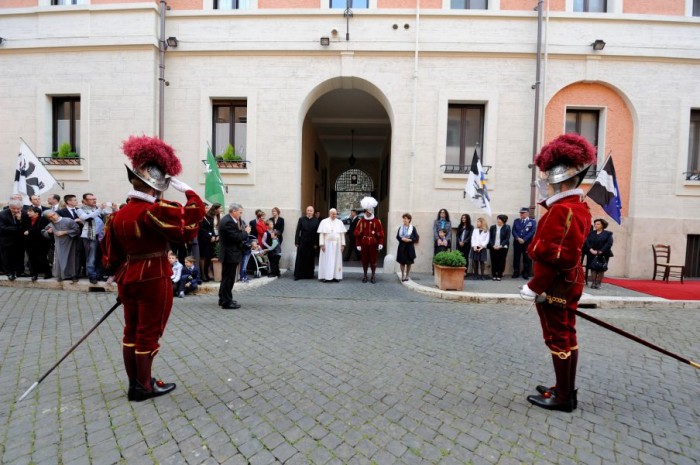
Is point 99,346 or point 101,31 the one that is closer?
point 99,346

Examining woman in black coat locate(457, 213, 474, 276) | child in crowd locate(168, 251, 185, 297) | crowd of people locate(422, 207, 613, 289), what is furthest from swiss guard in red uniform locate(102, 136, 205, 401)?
woman in black coat locate(457, 213, 474, 276)

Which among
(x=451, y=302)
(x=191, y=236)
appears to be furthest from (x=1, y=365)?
(x=451, y=302)

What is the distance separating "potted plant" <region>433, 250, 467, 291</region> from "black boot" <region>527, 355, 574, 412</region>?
15.2 ft

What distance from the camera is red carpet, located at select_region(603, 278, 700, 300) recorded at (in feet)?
26.1

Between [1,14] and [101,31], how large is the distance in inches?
134

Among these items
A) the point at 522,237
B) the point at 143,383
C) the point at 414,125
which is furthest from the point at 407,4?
the point at 143,383

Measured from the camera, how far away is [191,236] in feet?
10.4

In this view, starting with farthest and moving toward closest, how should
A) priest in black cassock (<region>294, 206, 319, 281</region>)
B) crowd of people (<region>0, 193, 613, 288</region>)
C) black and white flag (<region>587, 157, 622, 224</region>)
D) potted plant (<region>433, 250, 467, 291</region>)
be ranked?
1. priest in black cassock (<region>294, 206, 319, 281</region>)
2. black and white flag (<region>587, 157, 622, 224</region>)
3. crowd of people (<region>0, 193, 613, 288</region>)
4. potted plant (<region>433, 250, 467, 291</region>)

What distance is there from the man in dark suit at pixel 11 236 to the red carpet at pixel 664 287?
14356 mm

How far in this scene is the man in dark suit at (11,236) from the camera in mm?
8066

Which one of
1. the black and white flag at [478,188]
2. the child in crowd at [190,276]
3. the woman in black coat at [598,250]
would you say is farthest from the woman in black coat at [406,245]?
the child in crowd at [190,276]

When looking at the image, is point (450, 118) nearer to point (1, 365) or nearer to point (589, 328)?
point (589, 328)

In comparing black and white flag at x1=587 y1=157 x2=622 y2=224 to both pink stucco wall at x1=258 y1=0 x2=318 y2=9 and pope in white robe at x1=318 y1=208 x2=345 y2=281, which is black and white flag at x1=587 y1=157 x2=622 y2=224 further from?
pink stucco wall at x1=258 y1=0 x2=318 y2=9

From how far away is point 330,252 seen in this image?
9.22 m
